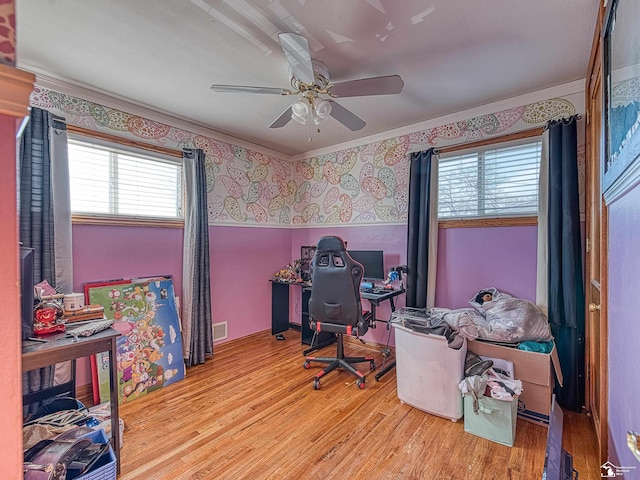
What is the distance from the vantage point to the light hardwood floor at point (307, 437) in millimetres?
1644

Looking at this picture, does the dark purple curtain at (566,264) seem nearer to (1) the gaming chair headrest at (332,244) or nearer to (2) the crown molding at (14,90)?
(1) the gaming chair headrest at (332,244)

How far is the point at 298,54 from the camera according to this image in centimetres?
160

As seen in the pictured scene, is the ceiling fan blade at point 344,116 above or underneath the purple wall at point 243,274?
above

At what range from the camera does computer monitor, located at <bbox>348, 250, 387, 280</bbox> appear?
326 centimetres

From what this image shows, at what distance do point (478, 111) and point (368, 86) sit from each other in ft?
4.83

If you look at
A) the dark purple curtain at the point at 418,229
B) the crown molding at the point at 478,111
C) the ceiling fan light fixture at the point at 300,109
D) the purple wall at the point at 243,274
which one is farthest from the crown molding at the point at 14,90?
the crown molding at the point at 478,111

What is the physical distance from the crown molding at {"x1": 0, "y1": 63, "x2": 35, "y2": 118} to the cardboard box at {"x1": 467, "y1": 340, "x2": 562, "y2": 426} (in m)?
2.76

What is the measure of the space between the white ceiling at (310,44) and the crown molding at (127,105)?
0.14 feet

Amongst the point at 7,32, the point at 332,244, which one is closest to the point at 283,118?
the point at 332,244

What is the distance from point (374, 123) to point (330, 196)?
1.11 metres

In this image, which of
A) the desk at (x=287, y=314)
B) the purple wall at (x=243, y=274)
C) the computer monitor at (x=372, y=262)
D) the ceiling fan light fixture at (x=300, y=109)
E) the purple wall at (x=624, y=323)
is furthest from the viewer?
the desk at (x=287, y=314)

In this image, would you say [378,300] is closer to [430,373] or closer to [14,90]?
[430,373]

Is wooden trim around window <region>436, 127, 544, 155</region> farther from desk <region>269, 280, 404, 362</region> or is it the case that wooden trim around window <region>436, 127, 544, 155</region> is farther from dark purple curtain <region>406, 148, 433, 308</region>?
desk <region>269, 280, 404, 362</region>

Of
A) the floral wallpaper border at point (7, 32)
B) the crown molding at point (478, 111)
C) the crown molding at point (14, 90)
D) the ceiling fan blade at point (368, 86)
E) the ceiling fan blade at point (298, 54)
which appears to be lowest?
the crown molding at point (14, 90)
